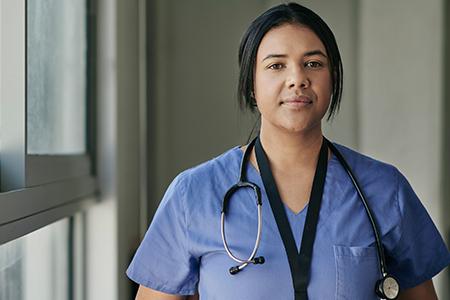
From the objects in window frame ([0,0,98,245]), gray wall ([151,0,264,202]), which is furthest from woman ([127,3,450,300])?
gray wall ([151,0,264,202])

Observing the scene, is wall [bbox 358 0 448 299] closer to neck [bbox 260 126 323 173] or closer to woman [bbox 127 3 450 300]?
woman [bbox 127 3 450 300]

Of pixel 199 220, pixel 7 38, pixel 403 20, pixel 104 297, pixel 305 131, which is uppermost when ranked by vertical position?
pixel 403 20

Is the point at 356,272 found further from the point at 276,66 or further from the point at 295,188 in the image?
the point at 276,66

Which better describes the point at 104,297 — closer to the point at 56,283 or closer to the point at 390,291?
the point at 56,283


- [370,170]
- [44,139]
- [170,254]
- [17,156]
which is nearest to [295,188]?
[370,170]

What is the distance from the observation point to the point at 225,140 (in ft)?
9.52

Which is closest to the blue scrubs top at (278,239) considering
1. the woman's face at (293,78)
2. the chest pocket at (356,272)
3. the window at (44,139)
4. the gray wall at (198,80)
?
the chest pocket at (356,272)

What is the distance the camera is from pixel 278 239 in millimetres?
1315

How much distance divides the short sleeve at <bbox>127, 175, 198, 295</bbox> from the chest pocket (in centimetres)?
27

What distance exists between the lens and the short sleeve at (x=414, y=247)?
138 cm

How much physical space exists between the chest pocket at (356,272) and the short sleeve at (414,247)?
85 mm

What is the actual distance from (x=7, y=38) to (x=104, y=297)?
1.00 m

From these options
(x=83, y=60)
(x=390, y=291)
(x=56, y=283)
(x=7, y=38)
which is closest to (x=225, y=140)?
(x=83, y=60)

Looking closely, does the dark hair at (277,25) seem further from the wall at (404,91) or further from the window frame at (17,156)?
the wall at (404,91)
